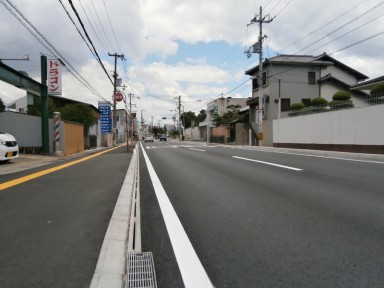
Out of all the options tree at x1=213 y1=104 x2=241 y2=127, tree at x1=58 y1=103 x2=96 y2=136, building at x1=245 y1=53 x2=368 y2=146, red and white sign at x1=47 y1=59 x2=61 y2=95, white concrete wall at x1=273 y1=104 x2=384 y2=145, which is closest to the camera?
white concrete wall at x1=273 y1=104 x2=384 y2=145

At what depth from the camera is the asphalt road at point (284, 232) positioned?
10.9ft

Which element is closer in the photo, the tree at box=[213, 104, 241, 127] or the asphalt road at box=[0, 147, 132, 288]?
the asphalt road at box=[0, 147, 132, 288]

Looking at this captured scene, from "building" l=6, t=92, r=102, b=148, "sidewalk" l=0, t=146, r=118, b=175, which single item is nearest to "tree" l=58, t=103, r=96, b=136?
"building" l=6, t=92, r=102, b=148

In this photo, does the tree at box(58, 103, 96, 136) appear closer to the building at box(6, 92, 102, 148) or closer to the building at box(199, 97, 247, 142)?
the building at box(6, 92, 102, 148)

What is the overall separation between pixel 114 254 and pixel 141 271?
1.64 ft

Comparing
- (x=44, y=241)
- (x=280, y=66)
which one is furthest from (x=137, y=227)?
(x=280, y=66)

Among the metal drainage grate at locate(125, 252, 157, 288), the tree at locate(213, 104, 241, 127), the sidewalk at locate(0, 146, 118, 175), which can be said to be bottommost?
the metal drainage grate at locate(125, 252, 157, 288)

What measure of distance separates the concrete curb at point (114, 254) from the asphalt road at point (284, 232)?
348 millimetres

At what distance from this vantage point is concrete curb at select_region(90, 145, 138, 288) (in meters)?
3.16

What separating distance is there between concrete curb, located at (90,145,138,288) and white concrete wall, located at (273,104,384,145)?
54.1 feet

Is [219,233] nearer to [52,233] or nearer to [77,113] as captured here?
[52,233]

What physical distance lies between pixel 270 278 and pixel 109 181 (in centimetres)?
716

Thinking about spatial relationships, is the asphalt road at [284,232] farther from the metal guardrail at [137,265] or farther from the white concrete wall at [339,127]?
the white concrete wall at [339,127]

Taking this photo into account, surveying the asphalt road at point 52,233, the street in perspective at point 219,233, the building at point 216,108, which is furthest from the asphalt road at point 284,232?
the building at point 216,108
